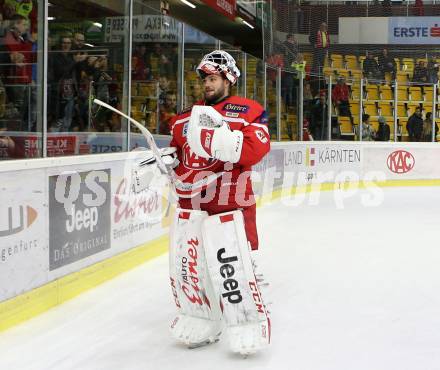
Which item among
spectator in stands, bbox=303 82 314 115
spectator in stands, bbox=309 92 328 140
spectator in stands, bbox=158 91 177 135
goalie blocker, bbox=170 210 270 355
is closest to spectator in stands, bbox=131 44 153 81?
spectator in stands, bbox=158 91 177 135

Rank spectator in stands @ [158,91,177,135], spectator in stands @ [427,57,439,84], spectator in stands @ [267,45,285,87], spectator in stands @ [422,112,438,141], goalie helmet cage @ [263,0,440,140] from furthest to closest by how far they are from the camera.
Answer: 1. spectator in stands @ [427,57,439,84]
2. spectator in stands @ [422,112,438,141]
3. goalie helmet cage @ [263,0,440,140]
4. spectator in stands @ [267,45,285,87]
5. spectator in stands @ [158,91,177,135]

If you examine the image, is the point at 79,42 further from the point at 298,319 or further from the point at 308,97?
the point at 308,97

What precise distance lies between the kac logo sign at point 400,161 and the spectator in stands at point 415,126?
0.31 m

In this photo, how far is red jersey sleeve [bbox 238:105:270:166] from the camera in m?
2.85

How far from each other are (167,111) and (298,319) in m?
3.02

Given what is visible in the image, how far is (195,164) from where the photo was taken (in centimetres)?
309

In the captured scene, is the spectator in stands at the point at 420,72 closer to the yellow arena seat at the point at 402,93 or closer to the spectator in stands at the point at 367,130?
the yellow arena seat at the point at 402,93

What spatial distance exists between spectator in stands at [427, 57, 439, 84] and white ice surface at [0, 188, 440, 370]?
276 inches

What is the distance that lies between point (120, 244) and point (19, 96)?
1490 millimetres

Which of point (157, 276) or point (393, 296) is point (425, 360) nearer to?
point (393, 296)

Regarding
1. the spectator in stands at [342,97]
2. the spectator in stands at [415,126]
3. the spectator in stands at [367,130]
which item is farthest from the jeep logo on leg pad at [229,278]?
the spectator in stands at [415,126]

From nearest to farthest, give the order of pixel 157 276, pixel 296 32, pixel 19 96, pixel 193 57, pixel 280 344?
1. pixel 280 344
2. pixel 19 96
3. pixel 157 276
4. pixel 193 57
5. pixel 296 32

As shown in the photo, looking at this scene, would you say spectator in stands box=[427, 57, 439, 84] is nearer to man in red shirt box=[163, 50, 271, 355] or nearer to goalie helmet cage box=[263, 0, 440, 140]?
goalie helmet cage box=[263, 0, 440, 140]

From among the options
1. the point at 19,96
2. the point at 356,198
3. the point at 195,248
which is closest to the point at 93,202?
the point at 19,96
